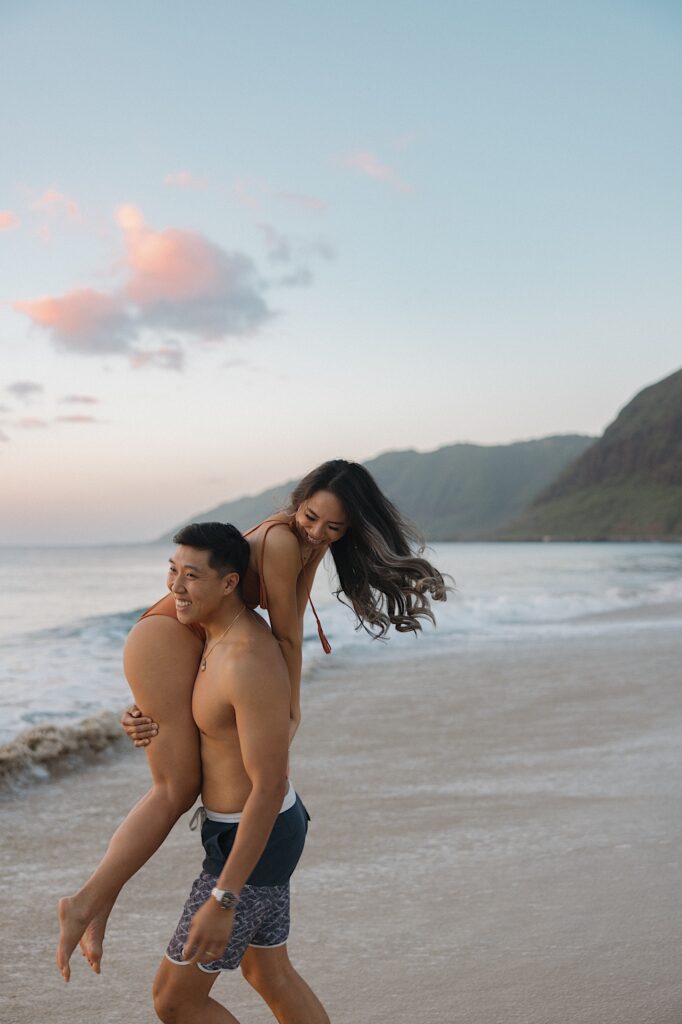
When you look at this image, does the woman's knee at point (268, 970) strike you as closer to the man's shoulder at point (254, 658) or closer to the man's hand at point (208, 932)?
the man's hand at point (208, 932)

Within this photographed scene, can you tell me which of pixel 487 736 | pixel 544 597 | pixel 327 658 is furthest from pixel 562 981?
pixel 544 597

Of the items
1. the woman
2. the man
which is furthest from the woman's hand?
the man

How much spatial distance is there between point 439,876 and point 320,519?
9.01 feet

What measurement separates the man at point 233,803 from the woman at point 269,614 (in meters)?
0.07

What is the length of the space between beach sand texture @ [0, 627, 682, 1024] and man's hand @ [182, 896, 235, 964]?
1335mm

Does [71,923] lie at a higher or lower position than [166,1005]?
higher

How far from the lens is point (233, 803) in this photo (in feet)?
8.14

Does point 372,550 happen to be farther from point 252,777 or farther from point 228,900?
point 228,900

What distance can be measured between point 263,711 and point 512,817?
3.82m

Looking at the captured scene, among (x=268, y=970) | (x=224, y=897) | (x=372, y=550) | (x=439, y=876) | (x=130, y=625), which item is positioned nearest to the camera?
(x=224, y=897)

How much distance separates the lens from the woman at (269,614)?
2.46 metres

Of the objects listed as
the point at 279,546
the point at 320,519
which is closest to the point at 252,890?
the point at 279,546

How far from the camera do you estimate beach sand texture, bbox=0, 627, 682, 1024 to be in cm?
354

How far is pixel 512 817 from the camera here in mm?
5719
